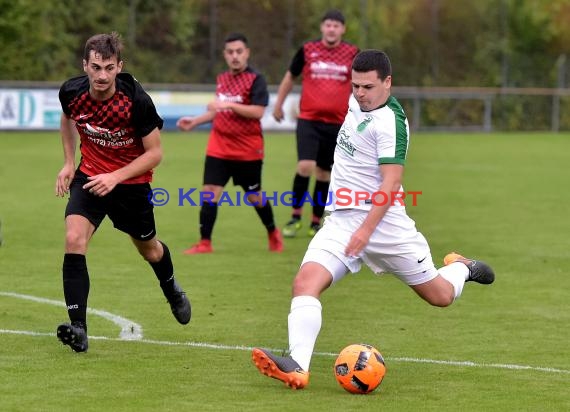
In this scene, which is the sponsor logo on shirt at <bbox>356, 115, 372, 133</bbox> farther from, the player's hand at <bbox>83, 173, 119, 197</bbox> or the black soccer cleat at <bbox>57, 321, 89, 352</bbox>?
the black soccer cleat at <bbox>57, 321, 89, 352</bbox>

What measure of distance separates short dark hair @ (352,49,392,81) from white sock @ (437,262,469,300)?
1.40 metres

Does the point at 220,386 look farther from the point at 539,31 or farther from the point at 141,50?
the point at 539,31

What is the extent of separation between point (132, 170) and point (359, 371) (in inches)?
76.6

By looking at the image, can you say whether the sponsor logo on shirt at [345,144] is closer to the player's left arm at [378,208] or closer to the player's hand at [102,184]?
the player's left arm at [378,208]

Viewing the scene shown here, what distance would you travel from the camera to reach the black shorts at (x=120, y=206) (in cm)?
745

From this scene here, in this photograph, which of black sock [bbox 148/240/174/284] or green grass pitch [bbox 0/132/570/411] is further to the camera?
black sock [bbox 148/240/174/284]

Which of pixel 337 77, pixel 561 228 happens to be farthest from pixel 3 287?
pixel 561 228

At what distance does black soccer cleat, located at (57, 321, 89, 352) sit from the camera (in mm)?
7051

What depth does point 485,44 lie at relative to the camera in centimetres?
4428

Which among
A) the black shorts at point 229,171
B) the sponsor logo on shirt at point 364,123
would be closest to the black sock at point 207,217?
the black shorts at point 229,171

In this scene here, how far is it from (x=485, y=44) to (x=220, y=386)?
3909cm

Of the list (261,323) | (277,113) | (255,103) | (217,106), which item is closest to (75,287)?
(261,323)

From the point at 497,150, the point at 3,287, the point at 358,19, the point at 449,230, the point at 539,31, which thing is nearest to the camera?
the point at 3,287

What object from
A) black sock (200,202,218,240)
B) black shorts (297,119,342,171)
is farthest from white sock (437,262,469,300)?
black shorts (297,119,342,171)
